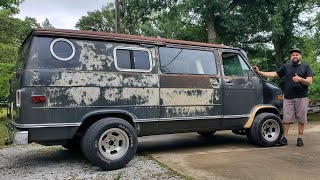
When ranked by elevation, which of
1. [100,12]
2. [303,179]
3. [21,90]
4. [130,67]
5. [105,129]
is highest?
[100,12]

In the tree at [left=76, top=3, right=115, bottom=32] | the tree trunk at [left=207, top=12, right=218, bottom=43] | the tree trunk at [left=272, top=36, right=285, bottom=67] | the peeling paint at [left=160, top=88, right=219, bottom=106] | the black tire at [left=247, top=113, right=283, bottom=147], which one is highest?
the tree at [left=76, top=3, right=115, bottom=32]

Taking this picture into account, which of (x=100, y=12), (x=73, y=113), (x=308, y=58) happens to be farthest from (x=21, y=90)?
(x=100, y=12)

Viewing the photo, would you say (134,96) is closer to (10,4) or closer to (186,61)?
(186,61)

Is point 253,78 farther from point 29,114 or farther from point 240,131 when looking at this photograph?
point 29,114

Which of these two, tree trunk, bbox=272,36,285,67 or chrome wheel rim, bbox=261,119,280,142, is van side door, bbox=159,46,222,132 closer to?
chrome wheel rim, bbox=261,119,280,142

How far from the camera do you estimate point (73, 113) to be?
5.45 metres

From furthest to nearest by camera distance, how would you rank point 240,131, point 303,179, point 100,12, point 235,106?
point 100,12 < point 240,131 < point 235,106 < point 303,179

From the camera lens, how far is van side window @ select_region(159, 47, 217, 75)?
650cm

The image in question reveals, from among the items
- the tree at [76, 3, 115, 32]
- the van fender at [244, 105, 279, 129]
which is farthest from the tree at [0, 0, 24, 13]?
the tree at [76, 3, 115, 32]

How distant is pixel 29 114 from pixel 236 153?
144 inches

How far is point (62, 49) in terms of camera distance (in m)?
5.56

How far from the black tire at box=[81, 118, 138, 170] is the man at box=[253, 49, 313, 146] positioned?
11.4ft

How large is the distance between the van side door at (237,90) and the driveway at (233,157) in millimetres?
639

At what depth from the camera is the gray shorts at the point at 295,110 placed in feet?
24.1
